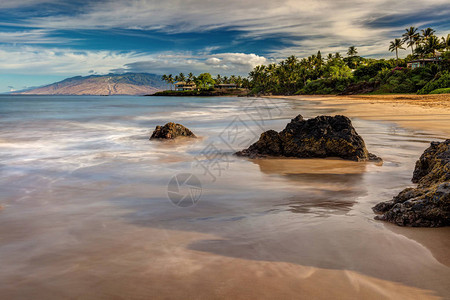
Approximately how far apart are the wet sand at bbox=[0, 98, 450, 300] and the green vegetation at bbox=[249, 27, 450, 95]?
4637cm

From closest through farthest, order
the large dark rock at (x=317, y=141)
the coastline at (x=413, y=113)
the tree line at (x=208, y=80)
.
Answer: the large dark rock at (x=317, y=141), the coastline at (x=413, y=113), the tree line at (x=208, y=80)

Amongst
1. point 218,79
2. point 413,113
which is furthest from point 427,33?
point 218,79

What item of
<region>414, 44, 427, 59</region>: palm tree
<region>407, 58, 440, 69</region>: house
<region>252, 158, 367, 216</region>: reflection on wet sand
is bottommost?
<region>252, 158, 367, 216</region>: reflection on wet sand

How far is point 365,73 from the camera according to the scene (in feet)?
223

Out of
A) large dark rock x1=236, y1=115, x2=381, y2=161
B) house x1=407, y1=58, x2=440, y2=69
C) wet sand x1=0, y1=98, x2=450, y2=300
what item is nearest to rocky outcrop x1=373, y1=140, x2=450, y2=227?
wet sand x1=0, y1=98, x2=450, y2=300

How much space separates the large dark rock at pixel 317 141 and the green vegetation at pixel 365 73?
43.0 m

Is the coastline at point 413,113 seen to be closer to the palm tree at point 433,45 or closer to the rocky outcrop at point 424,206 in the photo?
the rocky outcrop at point 424,206

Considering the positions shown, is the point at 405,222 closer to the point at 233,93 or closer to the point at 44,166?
the point at 44,166

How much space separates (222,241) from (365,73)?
241 ft

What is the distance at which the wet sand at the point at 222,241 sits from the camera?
240 centimetres

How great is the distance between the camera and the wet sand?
2.40m

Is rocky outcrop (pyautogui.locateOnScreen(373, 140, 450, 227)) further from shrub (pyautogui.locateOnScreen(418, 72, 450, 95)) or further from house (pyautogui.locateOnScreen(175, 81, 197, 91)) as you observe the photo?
house (pyautogui.locateOnScreen(175, 81, 197, 91))

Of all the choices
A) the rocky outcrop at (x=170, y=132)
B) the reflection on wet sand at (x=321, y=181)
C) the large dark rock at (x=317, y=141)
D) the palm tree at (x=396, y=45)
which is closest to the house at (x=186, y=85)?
the palm tree at (x=396, y=45)

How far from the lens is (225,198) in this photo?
4961 mm
